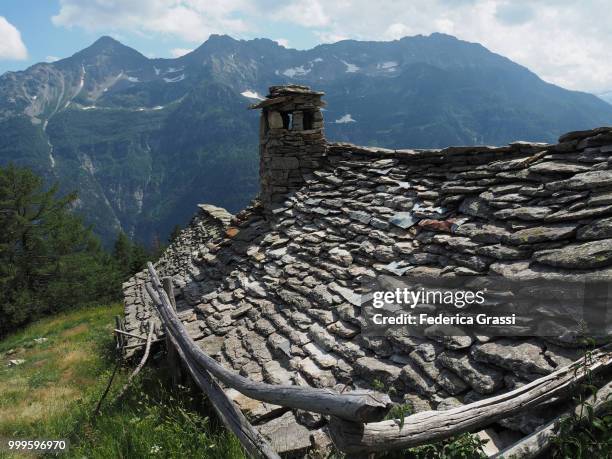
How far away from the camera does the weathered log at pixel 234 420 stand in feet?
14.0

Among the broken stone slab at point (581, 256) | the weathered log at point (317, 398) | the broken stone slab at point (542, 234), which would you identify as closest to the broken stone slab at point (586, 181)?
the broken stone slab at point (542, 234)

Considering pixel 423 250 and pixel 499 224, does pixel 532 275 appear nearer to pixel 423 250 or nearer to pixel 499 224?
pixel 499 224

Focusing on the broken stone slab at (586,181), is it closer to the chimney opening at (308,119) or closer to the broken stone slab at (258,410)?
the broken stone slab at (258,410)

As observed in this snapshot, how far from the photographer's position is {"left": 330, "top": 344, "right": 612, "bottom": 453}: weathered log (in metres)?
3.03

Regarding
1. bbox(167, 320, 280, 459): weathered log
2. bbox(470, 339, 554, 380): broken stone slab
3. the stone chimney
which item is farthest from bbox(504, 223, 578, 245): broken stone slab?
the stone chimney

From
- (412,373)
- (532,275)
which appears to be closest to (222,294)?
(412,373)

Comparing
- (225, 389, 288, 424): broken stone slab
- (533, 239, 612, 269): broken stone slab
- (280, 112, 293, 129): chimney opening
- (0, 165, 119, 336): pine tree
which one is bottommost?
(0, 165, 119, 336): pine tree

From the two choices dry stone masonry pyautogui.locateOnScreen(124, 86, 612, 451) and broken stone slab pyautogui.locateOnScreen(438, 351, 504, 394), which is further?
dry stone masonry pyautogui.locateOnScreen(124, 86, 612, 451)

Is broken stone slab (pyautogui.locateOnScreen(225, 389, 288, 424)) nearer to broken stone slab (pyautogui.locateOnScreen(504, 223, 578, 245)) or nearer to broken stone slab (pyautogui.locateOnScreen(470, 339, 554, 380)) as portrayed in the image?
broken stone slab (pyautogui.locateOnScreen(470, 339, 554, 380))

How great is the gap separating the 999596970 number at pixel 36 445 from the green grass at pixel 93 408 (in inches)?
8.0

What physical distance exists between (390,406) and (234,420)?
9.10 ft

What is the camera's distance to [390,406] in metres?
2.83

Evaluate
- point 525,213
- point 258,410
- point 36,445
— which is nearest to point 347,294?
point 258,410

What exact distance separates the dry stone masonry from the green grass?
794 mm
